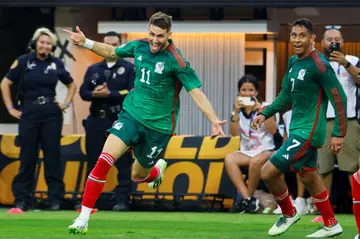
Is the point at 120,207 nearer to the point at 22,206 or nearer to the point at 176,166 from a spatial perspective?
the point at 176,166

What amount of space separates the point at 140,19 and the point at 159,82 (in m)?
7.14

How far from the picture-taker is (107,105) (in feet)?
53.3

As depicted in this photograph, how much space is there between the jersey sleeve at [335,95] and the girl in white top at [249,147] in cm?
455

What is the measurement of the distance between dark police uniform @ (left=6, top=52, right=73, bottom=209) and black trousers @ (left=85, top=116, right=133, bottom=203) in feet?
1.73

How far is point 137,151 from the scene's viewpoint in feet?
38.9

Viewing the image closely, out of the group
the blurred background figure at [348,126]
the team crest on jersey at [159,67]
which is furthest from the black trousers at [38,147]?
the team crest on jersey at [159,67]

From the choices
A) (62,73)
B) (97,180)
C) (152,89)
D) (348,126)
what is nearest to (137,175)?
(152,89)

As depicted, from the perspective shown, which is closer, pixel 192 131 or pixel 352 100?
pixel 352 100

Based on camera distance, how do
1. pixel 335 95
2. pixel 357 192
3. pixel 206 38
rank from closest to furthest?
pixel 357 192 < pixel 335 95 < pixel 206 38

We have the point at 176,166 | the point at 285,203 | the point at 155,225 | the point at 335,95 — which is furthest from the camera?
the point at 176,166

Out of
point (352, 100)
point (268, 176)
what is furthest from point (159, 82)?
point (352, 100)

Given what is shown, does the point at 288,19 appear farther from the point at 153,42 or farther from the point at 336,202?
the point at 153,42

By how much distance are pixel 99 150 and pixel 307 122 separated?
569 centimetres

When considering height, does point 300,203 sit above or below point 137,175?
below
